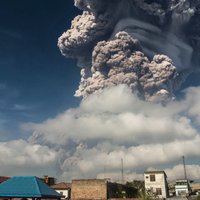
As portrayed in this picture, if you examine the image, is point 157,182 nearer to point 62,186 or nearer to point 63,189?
point 63,189

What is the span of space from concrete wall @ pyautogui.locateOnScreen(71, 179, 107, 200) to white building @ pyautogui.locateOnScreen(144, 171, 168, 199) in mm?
19927

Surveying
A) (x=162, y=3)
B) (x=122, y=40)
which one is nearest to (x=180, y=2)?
(x=162, y=3)

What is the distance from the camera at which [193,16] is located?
194000 millimetres

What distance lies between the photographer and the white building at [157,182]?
288ft

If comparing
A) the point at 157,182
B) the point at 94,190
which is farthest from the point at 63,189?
the point at 157,182

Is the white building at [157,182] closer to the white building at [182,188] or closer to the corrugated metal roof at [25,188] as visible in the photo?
the white building at [182,188]

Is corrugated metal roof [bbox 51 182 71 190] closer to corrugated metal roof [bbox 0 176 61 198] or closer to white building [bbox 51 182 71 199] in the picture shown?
white building [bbox 51 182 71 199]

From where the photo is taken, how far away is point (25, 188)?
108ft

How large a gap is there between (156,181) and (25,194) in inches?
2446

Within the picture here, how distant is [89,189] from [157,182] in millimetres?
22275

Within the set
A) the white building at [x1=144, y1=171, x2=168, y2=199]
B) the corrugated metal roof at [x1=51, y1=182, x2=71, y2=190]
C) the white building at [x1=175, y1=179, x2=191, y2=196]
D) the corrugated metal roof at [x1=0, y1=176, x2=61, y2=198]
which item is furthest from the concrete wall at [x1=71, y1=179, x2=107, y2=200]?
the white building at [x1=175, y1=179, x2=191, y2=196]

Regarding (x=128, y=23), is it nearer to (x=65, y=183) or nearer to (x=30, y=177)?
(x=65, y=183)

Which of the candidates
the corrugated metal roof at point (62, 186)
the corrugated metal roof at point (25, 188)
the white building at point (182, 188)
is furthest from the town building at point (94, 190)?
the corrugated metal roof at point (25, 188)

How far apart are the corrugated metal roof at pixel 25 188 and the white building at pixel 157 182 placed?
57950 mm
